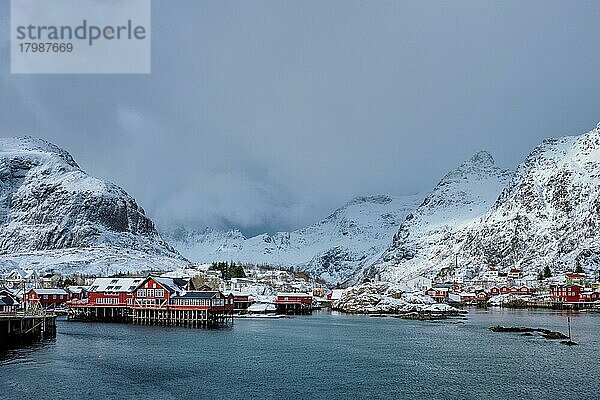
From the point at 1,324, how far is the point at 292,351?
32.2m

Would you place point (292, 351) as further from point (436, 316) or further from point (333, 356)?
point (436, 316)

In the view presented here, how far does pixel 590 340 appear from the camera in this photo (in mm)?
78188

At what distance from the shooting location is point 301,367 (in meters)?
57.0

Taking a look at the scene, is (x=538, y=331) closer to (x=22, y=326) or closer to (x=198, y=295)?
(x=198, y=295)

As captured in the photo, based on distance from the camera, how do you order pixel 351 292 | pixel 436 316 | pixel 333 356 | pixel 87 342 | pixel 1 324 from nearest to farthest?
pixel 333 356, pixel 1 324, pixel 87 342, pixel 436 316, pixel 351 292

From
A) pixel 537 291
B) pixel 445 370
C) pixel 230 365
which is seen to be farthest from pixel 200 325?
pixel 537 291

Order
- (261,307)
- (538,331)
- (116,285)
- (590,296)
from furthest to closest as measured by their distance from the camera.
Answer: (590,296) → (261,307) → (116,285) → (538,331)

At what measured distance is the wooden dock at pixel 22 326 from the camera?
231ft

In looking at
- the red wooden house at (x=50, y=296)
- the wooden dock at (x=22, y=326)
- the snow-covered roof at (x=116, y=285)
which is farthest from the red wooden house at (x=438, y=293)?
the wooden dock at (x=22, y=326)

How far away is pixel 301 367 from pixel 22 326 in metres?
35.9

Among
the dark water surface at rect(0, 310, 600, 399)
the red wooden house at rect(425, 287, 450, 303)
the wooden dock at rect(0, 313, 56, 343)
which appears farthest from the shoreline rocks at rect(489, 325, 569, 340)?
the red wooden house at rect(425, 287, 450, 303)

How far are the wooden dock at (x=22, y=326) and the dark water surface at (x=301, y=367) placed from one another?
10.1ft

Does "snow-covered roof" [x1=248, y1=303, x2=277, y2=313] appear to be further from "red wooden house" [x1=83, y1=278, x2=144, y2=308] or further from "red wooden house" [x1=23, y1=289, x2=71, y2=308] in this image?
"red wooden house" [x1=23, y1=289, x2=71, y2=308]

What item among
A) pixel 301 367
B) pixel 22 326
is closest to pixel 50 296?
pixel 22 326
